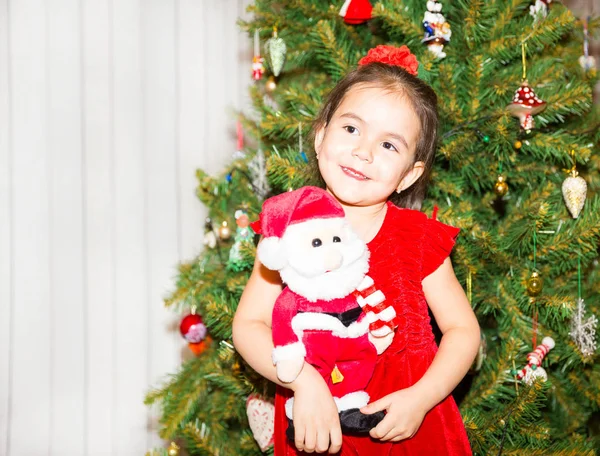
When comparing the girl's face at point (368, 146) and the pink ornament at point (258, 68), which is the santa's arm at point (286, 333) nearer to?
the girl's face at point (368, 146)

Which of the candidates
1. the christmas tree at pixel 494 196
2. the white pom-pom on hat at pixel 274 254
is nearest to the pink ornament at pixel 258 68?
the christmas tree at pixel 494 196

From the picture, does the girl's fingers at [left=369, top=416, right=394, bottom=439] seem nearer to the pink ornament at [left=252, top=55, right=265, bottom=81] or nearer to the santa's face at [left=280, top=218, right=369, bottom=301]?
the santa's face at [left=280, top=218, right=369, bottom=301]

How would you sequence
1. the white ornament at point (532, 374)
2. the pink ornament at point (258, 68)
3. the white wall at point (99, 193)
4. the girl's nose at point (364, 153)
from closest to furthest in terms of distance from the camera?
the girl's nose at point (364, 153), the white ornament at point (532, 374), the pink ornament at point (258, 68), the white wall at point (99, 193)

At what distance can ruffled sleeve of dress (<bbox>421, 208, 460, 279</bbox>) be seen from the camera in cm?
109

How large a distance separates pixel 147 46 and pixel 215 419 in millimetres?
1097

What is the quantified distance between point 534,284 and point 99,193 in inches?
49.0

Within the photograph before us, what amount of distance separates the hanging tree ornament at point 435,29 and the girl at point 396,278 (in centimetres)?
21

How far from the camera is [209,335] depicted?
1.63 m

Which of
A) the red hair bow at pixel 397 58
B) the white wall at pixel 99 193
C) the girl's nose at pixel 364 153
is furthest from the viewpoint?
the white wall at pixel 99 193

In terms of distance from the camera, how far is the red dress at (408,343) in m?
1.05

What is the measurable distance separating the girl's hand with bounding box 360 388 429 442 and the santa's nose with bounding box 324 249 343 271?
23 cm

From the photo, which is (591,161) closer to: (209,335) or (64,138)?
(209,335)

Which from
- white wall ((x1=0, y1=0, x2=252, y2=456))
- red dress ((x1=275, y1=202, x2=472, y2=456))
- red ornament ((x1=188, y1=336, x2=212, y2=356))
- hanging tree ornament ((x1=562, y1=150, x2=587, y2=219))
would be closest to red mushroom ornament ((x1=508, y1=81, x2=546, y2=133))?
hanging tree ornament ((x1=562, y1=150, x2=587, y2=219))

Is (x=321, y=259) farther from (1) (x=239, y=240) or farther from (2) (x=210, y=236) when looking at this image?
(2) (x=210, y=236)
